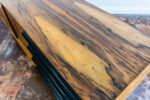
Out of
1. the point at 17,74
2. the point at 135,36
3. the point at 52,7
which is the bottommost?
the point at 17,74

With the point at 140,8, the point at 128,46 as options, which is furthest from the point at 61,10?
the point at 140,8

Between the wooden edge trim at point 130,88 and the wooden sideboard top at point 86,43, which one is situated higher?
the wooden sideboard top at point 86,43

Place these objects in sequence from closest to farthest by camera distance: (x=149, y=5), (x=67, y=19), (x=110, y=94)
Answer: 1. (x=110, y=94)
2. (x=67, y=19)
3. (x=149, y=5)

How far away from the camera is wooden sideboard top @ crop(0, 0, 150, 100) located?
419 mm

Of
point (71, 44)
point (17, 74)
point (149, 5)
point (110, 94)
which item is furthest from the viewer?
point (149, 5)

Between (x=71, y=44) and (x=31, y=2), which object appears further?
(x=31, y=2)

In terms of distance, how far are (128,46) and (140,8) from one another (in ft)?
3.86

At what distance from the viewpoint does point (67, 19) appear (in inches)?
26.2

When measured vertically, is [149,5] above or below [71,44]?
above

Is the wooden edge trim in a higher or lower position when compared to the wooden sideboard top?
lower

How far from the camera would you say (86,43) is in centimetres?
55

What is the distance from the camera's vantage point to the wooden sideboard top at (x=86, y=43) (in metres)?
0.42

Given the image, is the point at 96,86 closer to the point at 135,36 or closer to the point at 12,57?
the point at 135,36

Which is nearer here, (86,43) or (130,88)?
(130,88)
